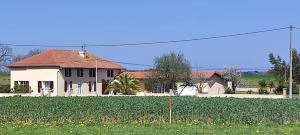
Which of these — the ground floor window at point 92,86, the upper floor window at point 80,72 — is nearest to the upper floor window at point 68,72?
the upper floor window at point 80,72

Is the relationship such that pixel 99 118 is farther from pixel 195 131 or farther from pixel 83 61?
pixel 83 61

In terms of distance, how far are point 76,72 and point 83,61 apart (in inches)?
114

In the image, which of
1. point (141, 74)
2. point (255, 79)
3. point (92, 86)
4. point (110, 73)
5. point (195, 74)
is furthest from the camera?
point (255, 79)

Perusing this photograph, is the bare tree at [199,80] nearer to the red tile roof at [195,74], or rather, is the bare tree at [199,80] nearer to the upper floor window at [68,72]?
the red tile roof at [195,74]

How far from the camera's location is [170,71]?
89938mm

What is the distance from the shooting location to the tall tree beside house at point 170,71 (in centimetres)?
8962

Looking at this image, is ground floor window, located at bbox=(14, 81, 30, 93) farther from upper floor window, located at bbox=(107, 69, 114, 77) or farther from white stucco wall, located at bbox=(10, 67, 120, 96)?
upper floor window, located at bbox=(107, 69, 114, 77)

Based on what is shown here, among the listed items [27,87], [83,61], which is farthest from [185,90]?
[27,87]

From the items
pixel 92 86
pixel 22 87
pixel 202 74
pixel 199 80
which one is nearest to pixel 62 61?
pixel 92 86

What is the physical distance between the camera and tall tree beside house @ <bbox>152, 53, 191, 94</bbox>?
3529 inches

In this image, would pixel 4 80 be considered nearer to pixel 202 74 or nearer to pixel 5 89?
pixel 5 89

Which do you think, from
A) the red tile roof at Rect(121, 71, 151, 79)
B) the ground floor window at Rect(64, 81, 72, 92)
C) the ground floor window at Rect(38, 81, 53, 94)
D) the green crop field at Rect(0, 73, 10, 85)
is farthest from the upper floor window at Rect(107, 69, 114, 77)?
the green crop field at Rect(0, 73, 10, 85)

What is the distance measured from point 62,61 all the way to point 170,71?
17869mm

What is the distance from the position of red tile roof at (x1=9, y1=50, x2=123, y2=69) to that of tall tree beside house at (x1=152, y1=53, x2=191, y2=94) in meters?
7.36
